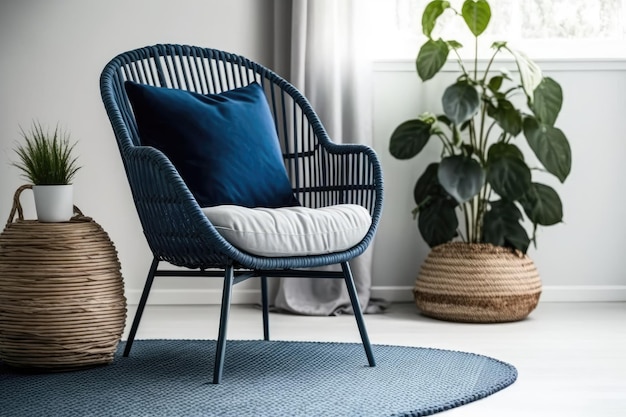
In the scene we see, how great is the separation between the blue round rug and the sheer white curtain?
2.92 feet

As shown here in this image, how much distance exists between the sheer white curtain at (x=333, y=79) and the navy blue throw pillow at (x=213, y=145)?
1006mm

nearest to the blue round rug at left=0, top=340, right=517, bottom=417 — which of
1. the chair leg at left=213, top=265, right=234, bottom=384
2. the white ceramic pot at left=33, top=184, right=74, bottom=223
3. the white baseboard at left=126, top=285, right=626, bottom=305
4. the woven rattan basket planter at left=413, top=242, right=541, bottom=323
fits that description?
the chair leg at left=213, top=265, right=234, bottom=384

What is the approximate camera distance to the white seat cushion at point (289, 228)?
6.51 ft

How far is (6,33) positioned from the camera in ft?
11.7

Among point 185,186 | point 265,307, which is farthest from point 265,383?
point 265,307

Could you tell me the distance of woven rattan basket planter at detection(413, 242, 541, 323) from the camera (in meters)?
3.12

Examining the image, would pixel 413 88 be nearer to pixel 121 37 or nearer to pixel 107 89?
pixel 121 37

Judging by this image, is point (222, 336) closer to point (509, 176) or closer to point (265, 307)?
point (265, 307)

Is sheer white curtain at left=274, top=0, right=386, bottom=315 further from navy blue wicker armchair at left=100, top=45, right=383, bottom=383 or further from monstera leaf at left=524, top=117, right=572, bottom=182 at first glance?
navy blue wicker armchair at left=100, top=45, right=383, bottom=383

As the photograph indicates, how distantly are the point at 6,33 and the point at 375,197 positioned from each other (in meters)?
1.95

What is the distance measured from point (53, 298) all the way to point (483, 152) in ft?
5.91

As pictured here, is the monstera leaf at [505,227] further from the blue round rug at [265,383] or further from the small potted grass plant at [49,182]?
the small potted grass plant at [49,182]

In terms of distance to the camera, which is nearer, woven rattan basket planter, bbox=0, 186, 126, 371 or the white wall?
woven rattan basket planter, bbox=0, 186, 126, 371

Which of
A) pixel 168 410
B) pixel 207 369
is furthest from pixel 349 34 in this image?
pixel 168 410
